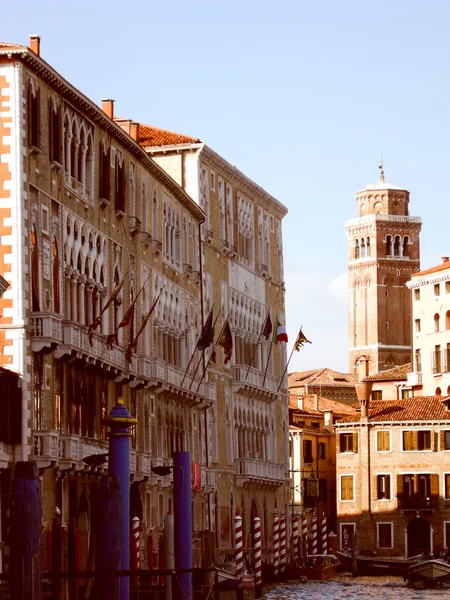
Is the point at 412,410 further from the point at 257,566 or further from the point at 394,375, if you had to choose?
the point at 257,566

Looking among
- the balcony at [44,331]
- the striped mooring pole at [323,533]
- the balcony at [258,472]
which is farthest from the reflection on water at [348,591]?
the balcony at [44,331]

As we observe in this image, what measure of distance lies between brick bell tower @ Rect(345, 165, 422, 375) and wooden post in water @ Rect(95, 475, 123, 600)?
104122 mm

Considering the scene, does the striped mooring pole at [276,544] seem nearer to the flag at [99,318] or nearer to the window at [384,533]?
the flag at [99,318]

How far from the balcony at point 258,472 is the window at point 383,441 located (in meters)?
16.2

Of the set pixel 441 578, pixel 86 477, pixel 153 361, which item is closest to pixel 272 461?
pixel 441 578

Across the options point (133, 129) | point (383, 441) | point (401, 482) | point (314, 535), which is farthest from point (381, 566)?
point (133, 129)

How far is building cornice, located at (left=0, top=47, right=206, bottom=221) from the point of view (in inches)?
1410

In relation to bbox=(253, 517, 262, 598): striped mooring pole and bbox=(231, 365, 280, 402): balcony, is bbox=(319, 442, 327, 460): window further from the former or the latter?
bbox=(253, 517, 262, 598): striped mooring pole

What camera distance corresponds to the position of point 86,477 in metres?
39.6

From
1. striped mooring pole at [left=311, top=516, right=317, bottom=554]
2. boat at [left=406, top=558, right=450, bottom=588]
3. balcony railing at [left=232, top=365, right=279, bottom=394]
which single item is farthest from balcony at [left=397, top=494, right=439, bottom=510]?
boat at [left=406, top=558, right=450, bottom=588]

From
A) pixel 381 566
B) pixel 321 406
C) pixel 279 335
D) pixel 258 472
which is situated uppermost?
pixel 279 335

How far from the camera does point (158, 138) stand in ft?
182

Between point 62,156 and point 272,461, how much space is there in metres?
25.1

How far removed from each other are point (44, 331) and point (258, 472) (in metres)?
23.4
